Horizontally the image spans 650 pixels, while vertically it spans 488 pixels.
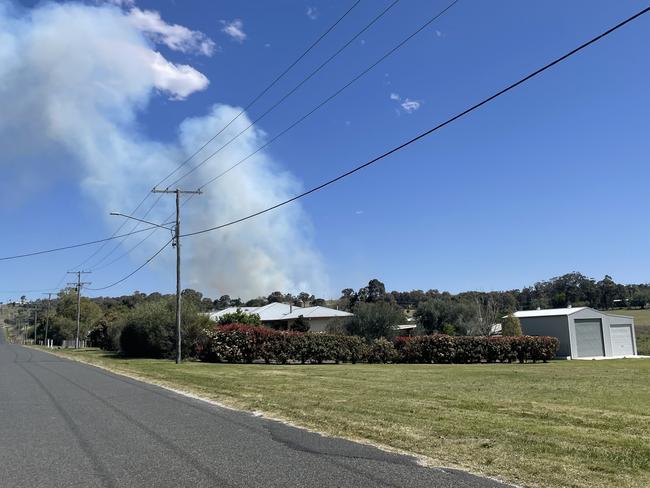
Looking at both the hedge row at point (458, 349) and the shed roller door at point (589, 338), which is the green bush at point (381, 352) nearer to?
the hedge row at point (458, 349)

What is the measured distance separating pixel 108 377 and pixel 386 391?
1060 cm

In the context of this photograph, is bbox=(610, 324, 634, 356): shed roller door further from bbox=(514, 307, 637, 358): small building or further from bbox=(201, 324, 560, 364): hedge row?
bbox=(201, 324, 560, 364): hedge row

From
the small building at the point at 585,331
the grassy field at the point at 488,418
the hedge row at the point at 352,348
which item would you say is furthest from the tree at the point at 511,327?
the grassy field at the point at 488,418

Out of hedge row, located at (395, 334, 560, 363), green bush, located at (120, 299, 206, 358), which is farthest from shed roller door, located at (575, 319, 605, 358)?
green bush, located at (120, 299, 206, 358)

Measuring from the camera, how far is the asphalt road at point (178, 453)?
662 centimetres

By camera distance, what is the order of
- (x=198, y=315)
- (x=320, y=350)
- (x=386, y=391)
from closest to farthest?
(x=386, y=391), (x=320, y=350), (x=198, y=315)

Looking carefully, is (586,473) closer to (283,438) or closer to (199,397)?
(283,438)

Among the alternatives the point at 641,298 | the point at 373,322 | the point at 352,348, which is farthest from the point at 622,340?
the point at 641,298

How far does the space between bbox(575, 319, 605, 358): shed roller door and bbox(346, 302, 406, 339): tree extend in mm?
15574

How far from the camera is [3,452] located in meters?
8.11

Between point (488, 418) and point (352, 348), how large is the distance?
960 inches

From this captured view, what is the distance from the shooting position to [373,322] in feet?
159

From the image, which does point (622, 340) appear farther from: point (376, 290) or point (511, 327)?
point (376, 290)

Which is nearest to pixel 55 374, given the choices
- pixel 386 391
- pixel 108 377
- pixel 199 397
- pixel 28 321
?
pixel 108 377
